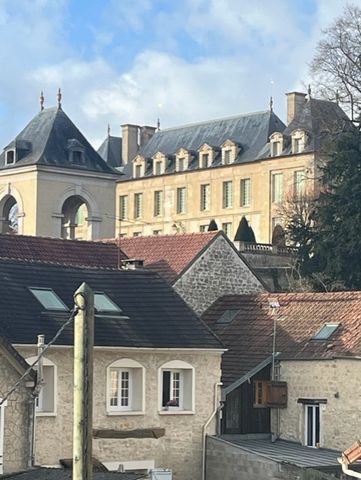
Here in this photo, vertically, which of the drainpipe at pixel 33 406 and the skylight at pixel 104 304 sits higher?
the skylight at pixel 104 304

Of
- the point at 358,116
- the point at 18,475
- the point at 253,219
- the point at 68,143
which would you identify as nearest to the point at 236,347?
the point at 18,475

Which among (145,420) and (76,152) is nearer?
(145,420)

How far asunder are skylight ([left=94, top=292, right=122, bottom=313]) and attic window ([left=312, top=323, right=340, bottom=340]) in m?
5.08

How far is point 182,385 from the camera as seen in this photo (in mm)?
30234

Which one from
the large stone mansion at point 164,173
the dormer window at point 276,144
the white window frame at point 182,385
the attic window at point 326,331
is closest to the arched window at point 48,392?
the white window frame at point 182,385

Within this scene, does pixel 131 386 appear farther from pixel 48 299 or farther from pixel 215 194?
pixel 215 194

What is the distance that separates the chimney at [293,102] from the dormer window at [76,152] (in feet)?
106

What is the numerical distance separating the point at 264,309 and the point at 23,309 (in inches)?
327

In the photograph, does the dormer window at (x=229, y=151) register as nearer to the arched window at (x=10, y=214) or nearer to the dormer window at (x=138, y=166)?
the dormer window at (x=138, y=166)

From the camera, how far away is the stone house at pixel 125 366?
27.9 meters

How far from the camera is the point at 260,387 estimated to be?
105 ft

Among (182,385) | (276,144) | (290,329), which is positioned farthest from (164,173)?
(182,385)

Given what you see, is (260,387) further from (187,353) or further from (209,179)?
(209,179)

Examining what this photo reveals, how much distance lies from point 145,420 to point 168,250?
9253 mm
